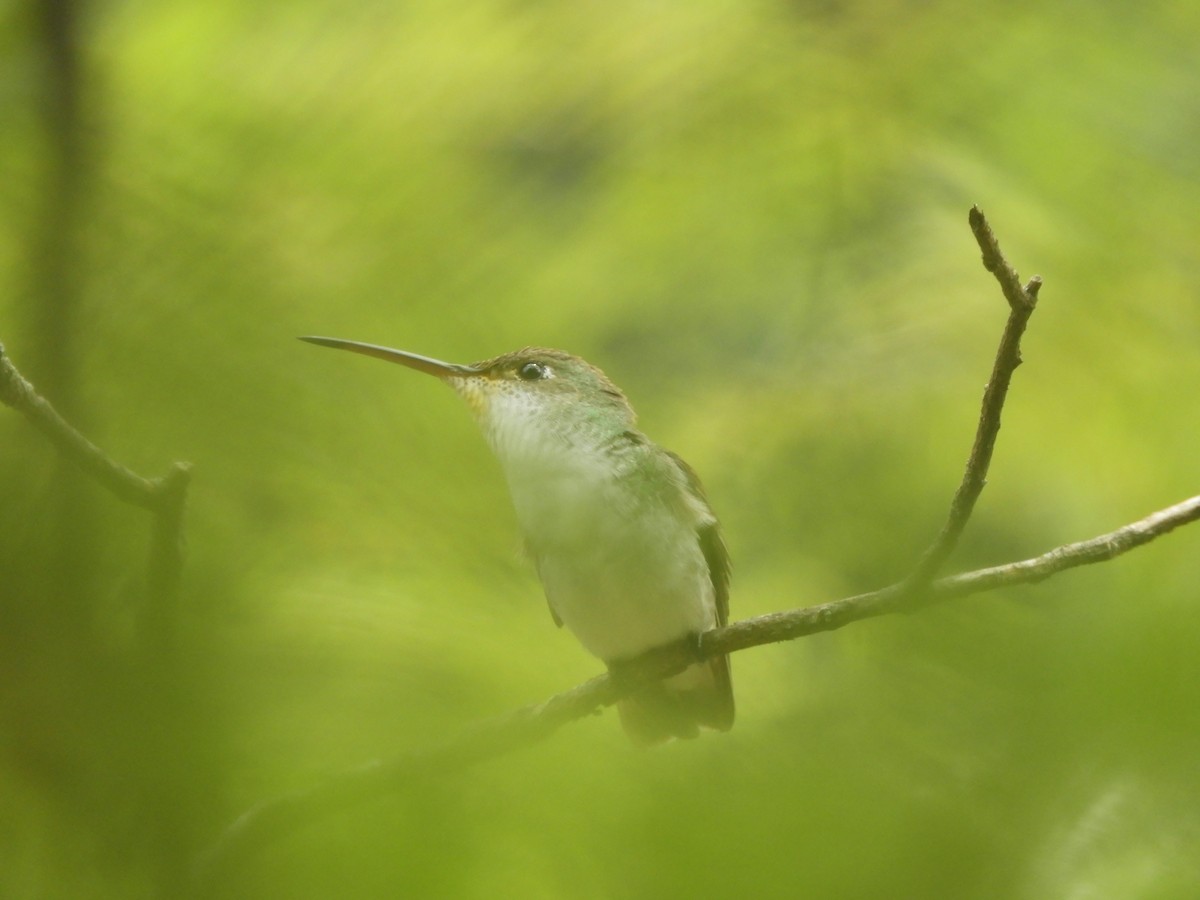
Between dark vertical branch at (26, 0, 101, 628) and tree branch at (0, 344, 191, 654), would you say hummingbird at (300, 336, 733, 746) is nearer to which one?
dark vertical branch at (26, 0, 101, 628)

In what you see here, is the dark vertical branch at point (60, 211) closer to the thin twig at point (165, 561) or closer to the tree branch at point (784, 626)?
the thin twig at point (165, 561)

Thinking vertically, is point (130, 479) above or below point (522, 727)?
above

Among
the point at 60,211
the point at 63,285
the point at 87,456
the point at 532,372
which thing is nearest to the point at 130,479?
the point at 87,456

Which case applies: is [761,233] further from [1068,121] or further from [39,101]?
[39,101]

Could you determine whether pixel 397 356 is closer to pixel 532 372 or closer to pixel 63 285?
pixel 63 285

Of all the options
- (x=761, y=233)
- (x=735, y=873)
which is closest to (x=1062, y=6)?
(x=761, y=233)

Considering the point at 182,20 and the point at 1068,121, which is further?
the point at 1068,121
